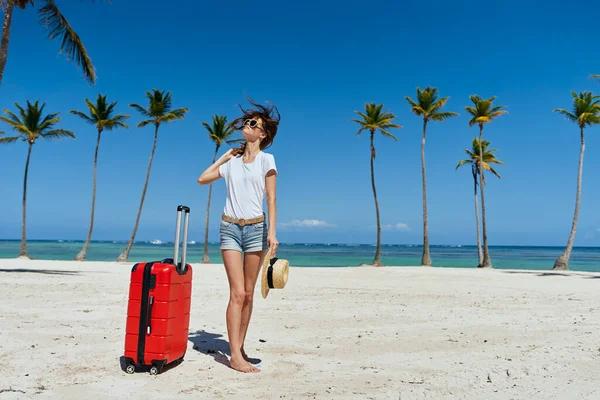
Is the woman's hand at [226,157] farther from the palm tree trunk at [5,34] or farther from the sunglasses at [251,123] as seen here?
the palm tree trunk at [5,34]

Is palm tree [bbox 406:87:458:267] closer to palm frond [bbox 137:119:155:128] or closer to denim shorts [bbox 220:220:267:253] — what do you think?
palm frond [bbox 137:119:155:128]

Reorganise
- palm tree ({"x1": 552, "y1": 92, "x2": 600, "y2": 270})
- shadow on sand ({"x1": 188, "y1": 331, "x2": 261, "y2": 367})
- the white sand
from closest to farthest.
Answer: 1. the white sand
2. shadow on sand ({"x1": 188, "y1": 331, "x2": 261, "y2": 367})
3. palm tree ({"x1": 552, "y1": 92, "x2": 600, "y2": 270})

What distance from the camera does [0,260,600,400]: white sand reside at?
11.5 ft

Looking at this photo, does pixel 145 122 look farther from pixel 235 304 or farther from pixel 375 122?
pixel 235 304

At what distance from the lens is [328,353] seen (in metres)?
4.80

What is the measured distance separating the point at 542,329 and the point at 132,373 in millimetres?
5176

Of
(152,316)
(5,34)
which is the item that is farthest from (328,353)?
(5,34)

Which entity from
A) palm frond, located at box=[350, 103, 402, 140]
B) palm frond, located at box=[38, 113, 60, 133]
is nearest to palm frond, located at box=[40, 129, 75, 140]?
palm frond, located at box=[38, 113, 60, 133]

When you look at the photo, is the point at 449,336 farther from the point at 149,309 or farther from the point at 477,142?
the point at 477,142

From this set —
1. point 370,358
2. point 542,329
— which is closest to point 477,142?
point 542,329

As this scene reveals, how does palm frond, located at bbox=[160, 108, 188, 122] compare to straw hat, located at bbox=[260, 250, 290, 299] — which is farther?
palm frond, located at bbox=[160, 108, 188, 122]

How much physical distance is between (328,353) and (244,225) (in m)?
1.72

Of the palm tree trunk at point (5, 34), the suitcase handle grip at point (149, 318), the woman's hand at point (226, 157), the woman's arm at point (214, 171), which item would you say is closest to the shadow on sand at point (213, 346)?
the suitcase handle grip at point (149, 318)

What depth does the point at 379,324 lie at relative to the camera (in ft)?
21.7
